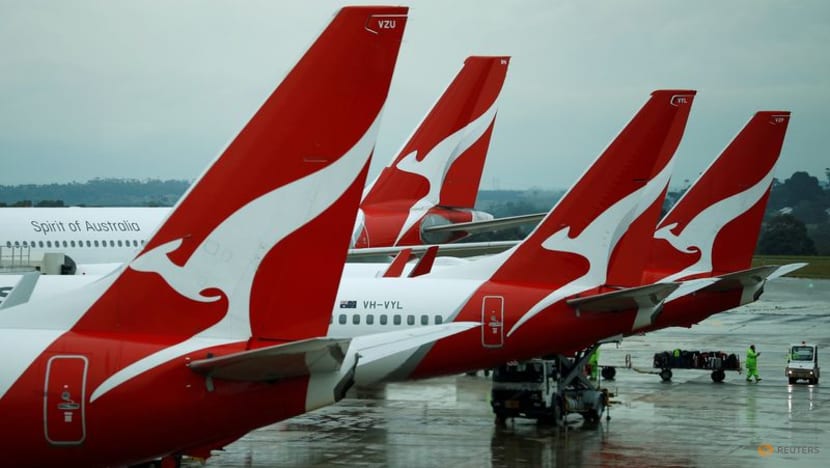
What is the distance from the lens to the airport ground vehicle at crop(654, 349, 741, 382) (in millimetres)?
42781

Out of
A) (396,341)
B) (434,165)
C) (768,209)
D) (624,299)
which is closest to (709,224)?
(434,165)

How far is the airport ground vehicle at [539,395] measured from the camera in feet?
101

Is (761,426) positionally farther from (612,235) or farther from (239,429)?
(239,429)

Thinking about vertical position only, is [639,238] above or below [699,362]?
above

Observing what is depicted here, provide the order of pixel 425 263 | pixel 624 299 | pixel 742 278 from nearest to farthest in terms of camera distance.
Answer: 1. pixel 624 299
2. pixel 425 263
3. pixel 742 278

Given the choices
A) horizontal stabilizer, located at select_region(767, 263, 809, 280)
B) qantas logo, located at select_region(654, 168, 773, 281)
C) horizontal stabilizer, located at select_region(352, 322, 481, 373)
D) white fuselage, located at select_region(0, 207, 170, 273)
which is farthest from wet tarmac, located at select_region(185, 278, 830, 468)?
white fuselage, located at select_region(0, 207, 170, 273)

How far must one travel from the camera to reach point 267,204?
12.3m

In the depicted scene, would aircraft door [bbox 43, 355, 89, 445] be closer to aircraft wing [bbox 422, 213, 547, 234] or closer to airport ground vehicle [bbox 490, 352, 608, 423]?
airport ground vehicle [bbox 490, 352, 608, 423]

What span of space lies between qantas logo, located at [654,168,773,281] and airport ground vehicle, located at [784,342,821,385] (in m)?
6.59

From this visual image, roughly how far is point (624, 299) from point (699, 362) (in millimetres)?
19166

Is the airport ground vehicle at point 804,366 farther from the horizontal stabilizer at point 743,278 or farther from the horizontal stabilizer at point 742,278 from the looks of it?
the horizontal stabilizer at point 742,278

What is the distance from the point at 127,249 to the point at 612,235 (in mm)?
23852

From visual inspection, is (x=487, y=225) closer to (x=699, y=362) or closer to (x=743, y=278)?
(x=699, y=362)

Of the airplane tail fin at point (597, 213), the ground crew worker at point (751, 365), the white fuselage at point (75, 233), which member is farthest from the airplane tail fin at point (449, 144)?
the airplane tail fin at point (597, 213)
